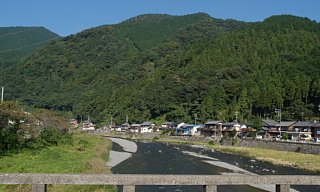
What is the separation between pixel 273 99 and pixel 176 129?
2451 cm

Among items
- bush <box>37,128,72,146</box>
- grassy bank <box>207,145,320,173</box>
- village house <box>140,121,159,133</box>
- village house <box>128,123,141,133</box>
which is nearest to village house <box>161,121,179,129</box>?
village house <box>140,121,159,133</box>

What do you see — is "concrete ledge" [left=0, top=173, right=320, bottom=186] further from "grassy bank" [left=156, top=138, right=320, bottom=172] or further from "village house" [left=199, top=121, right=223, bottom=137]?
"village house" [left=199, top=121, right=223, bottom=137]

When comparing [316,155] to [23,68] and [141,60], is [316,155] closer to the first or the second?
[141,60]

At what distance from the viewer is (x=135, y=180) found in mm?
4148

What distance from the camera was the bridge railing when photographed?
4.02 metres

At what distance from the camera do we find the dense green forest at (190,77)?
263 ft

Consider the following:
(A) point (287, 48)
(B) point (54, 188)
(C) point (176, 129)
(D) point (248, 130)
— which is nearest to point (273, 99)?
(D) point (248, 130)

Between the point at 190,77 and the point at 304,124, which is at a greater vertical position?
the point at 190,77

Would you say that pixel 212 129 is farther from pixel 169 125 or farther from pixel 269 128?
pixel 169 125

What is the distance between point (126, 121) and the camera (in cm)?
11175

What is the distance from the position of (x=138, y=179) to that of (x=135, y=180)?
0.12ft

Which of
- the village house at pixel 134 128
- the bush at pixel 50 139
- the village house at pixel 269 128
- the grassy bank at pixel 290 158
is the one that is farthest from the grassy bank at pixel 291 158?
the village house at pixel 134 128

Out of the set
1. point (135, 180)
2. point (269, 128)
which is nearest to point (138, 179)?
point (135, 180)

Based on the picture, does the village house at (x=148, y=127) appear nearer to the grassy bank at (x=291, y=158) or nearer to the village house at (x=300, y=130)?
the village house at (x=300, y=130)
